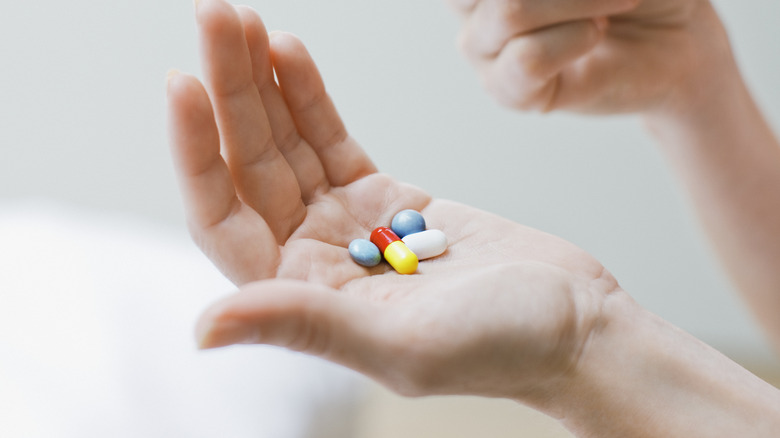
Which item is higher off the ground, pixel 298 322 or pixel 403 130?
pixel 298 322

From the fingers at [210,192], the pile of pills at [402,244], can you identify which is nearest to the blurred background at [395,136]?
the pile of pills at [402,244]

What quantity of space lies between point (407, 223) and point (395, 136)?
4.75 ft

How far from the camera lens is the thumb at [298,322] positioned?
72 cm

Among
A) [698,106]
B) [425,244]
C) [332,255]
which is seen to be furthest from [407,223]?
[698,106]

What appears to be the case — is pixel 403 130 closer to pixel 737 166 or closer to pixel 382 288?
pixel 737 166

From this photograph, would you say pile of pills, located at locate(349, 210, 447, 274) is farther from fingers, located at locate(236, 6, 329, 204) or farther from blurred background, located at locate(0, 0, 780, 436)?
blurred background, located at locate(0, 0, 780, 436)

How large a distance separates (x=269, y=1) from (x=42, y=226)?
41.7 inches

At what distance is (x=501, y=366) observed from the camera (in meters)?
0.87

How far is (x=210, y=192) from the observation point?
3.22 feet

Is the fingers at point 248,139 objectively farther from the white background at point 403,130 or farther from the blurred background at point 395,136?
the white background at point 403,130

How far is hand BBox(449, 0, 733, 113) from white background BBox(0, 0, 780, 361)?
0.85 metres

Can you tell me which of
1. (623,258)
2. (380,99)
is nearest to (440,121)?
(380,99)

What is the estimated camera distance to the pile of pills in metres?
1.11

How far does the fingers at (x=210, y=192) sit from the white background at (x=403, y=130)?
151 cm
